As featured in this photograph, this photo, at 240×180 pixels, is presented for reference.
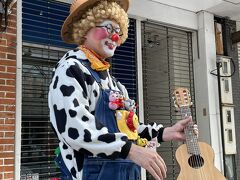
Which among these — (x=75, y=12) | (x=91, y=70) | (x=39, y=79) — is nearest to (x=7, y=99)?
(x=39, y=79)

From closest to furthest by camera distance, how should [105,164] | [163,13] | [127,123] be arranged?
[105,164], [127,123], [163,13]

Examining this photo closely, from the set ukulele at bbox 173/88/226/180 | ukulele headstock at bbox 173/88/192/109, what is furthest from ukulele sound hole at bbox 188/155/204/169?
ukulele headstock at bbox 173/88/192/109

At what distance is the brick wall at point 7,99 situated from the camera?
395cm

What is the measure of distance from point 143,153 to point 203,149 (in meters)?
2.66

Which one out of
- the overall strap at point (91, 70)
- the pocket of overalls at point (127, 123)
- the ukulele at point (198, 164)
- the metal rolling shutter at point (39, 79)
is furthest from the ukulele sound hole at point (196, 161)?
the overall strap at point (91, 70)

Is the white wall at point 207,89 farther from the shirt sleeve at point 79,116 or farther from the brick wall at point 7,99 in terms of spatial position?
the shirt sleeve at point 79,116

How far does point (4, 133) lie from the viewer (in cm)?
396

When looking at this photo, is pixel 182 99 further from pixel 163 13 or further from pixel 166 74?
pixel 166 74

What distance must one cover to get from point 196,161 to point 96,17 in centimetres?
248

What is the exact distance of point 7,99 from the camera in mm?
4027

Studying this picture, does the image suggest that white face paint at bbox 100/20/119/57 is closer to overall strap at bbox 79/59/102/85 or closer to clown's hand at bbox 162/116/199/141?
overall strap at bbox 79/59/102/85

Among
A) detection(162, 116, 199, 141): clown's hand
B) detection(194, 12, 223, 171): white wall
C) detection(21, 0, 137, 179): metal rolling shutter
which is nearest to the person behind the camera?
detection(162, 116, 199, 141): clown's hand

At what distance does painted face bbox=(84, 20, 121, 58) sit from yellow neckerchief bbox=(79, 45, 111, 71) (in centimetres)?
3

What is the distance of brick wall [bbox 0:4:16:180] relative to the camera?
3.95 m
